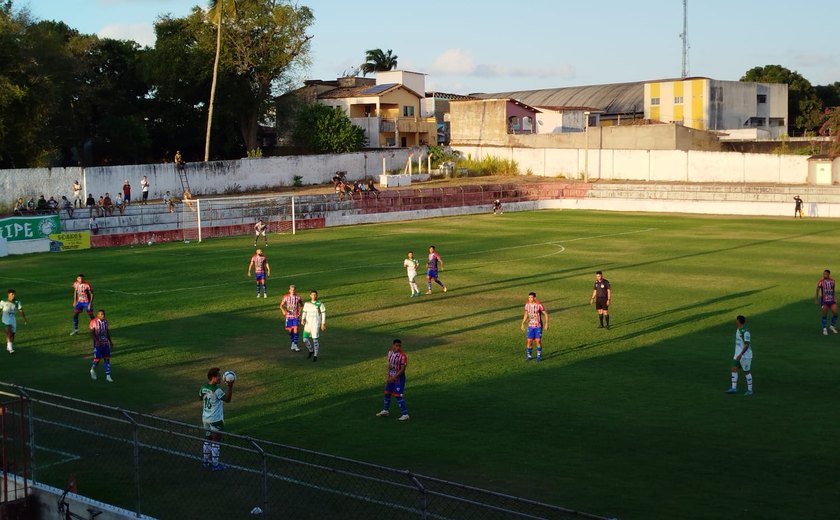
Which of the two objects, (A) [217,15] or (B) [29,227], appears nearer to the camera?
(B) [29,227]

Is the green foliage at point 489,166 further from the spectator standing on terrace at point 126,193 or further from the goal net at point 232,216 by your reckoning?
the spectator standing on terrace at point 126,193

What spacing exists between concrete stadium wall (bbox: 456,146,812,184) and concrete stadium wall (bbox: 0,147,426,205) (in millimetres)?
10140

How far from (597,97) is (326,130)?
50.8 metres

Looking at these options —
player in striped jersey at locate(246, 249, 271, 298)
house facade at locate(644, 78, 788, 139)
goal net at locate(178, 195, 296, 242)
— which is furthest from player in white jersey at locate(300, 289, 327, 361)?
house facade at locate(644, 78, 788, 139)

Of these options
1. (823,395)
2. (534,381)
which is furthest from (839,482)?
(534,381)

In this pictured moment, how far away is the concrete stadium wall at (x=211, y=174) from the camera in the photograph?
5730 centimetres

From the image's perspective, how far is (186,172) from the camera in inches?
2667

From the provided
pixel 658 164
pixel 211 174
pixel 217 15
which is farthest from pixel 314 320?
pixel 658 164

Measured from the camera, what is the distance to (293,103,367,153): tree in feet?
273

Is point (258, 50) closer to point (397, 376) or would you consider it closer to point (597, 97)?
point (597, 97)

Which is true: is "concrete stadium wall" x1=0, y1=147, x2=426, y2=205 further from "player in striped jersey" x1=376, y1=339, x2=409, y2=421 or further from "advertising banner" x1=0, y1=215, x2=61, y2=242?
"player in striped jersey" x1=376, y1=339, x2=409, y2=421

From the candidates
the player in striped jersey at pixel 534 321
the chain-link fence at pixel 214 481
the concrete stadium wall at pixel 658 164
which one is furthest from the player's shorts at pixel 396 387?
the concrete stadium wall at pixel 658 164

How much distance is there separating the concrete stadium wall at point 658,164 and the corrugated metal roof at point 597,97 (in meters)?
31.2

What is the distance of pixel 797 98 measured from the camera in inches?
4648
